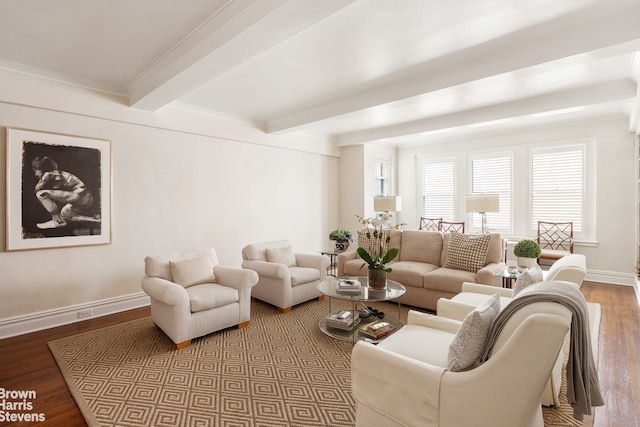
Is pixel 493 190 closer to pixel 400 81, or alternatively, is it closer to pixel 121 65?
pixel 400 81

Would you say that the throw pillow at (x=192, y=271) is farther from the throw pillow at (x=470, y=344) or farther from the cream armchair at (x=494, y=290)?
the throw pillow at (x=470, y=344)

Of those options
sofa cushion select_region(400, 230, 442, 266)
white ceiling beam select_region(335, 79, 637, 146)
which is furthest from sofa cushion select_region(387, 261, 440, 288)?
white ceiling beam select_region(335, 79, 637, 146)

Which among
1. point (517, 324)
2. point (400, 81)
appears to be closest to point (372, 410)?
point (517, 324)

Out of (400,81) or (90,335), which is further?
(400,81)

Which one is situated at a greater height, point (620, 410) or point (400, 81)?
point (400, 81)

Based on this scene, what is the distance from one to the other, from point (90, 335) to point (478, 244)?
15.1 feet

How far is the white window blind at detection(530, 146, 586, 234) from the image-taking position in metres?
5.68

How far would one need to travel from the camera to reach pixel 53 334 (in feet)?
11.3

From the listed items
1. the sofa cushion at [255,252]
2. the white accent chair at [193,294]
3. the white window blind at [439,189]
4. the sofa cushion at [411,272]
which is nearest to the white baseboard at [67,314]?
the white accent chair at [193,294]

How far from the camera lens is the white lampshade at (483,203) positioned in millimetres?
5016

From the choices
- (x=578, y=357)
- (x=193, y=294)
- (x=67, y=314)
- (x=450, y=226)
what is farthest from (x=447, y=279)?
(x=67, y=314)

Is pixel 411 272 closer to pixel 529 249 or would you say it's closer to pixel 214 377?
pixel 529 249

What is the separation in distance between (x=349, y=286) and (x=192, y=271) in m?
1.76

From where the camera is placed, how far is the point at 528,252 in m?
3.55
